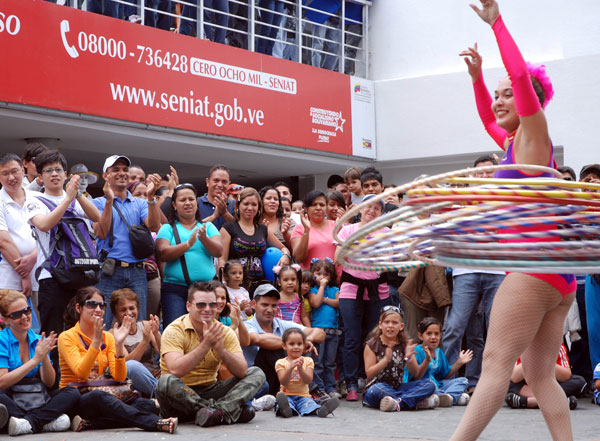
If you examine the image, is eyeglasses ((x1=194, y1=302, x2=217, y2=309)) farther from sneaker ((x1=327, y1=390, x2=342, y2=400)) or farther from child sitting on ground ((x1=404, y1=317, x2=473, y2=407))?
child sitting on ground ((x1=404, y1=317, x2=473, y2=407))

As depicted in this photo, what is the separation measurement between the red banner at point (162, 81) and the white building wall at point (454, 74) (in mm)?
1358

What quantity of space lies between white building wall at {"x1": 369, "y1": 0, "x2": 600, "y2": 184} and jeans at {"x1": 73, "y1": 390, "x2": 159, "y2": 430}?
1136 centimetres

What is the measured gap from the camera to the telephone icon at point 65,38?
12.2 metres

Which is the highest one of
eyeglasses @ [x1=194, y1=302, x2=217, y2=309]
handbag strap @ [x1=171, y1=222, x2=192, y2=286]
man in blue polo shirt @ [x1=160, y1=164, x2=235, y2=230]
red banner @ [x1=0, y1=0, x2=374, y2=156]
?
red banner @ [x1=0, y1=0, x2=374, y2=156]

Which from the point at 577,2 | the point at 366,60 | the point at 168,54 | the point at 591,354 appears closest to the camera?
the point at 591,354


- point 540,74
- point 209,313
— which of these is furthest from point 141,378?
point 540,74

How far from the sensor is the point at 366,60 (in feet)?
60.7

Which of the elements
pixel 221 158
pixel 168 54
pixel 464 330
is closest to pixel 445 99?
pixel 221 158

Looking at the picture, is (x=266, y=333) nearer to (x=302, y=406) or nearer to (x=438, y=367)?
(x=302, y=406)

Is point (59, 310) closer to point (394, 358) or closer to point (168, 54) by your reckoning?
point (394, 358)

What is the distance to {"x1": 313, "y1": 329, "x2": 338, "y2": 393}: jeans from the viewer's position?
27.0 ft

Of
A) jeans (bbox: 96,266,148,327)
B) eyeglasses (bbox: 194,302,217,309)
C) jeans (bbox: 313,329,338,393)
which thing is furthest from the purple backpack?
jeans (bbox: 313,329,338,393)

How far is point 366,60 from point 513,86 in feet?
49.4

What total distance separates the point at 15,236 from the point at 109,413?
170 cm
